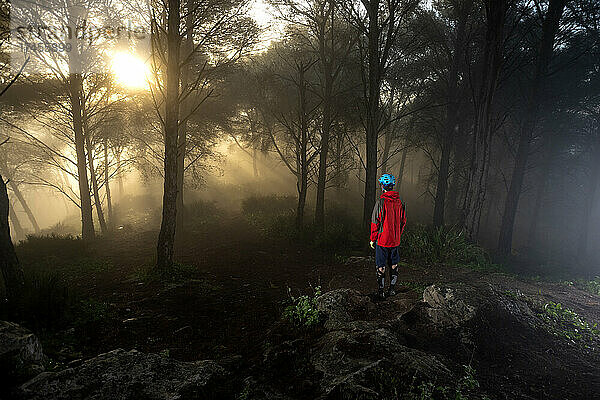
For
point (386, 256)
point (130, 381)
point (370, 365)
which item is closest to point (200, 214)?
point (386, 256)

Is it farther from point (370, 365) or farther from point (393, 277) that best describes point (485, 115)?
point (370, 365)

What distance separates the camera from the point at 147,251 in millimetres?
10805

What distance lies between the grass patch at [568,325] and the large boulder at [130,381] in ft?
15.3

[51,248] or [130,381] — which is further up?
[130,381]

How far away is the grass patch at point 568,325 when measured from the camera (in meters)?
4.26

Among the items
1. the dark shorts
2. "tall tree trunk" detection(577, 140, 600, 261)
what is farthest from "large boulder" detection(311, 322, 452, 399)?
"tall tree trunk" detection(577, 140, 600, 261)

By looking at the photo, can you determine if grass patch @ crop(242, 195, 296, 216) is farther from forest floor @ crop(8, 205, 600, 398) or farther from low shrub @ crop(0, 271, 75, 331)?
low shrub @ crop(0, 271, 75, 331)

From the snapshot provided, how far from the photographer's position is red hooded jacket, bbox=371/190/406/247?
17.1 ft

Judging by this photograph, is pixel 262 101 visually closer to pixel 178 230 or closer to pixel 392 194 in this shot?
pixel 178 230

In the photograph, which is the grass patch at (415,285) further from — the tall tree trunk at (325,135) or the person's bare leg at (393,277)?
the tall tree trunk at (325,135)

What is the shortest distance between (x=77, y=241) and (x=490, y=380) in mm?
12185

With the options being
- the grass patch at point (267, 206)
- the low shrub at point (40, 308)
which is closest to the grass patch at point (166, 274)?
the low shrub at point (40, 308)

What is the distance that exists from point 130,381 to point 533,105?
50.3ft

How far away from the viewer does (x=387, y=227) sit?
5.22 meters
